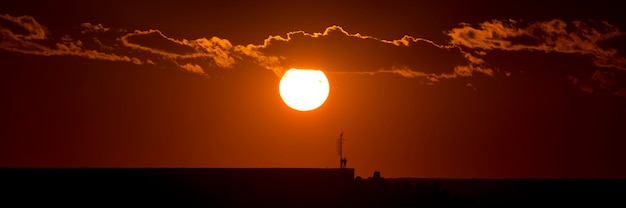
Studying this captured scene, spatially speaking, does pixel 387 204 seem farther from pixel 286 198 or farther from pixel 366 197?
pixel 286 198

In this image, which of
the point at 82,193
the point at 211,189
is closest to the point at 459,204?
the point at 211,189

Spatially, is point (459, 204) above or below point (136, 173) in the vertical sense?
above

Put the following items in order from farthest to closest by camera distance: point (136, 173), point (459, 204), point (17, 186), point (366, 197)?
point (459, 204) → point (366, 197) → point (136, 173) → point (17, 186)

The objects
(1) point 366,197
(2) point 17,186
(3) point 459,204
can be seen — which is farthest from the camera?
(3) point 459,204

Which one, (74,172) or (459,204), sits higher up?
(459,204)

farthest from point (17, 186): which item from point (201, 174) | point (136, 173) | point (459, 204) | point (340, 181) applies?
point (459, 204)

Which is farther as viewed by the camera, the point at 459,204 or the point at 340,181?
the point at 459,204

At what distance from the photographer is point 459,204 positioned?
290ft

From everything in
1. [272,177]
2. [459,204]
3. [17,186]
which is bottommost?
[17,186]

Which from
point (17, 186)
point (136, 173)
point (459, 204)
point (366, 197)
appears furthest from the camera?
point (459, 204)

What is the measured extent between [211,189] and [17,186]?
13.0 meters

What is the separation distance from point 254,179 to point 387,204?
21055 mm

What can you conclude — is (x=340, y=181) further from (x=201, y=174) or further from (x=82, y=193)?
(x=82, y=193)

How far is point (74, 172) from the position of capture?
58.6 meters
